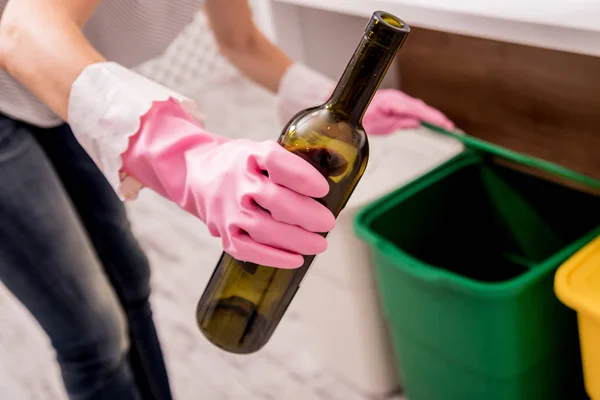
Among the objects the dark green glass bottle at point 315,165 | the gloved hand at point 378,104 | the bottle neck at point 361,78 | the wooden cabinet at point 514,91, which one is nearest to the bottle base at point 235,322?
the dark green glass bottle at point 315,165

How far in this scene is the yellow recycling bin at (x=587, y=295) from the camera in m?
0.80

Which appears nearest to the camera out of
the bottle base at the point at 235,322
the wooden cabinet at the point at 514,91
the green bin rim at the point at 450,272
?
the bottle base at the point at 235,322

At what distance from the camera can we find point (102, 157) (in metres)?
0.63

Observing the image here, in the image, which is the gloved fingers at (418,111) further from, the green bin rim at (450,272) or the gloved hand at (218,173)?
the gloved hand at (218,173)

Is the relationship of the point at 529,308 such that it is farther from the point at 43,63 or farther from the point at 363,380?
the point at 43,63

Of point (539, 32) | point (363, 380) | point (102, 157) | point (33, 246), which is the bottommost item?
point (363, 380)

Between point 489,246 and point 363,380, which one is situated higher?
point 489,246

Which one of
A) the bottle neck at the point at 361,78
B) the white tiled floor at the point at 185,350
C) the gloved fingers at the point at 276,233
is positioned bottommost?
the white tiled floor at the point at 185,350

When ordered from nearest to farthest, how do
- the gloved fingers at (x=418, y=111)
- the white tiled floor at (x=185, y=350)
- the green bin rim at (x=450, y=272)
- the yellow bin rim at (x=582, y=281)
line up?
the yellow bin rim at (x=582, y=281), the green bin rim at (x=450, y=272), the gloved fingers at (x=418, y=111), the white tiled floor at (x=185, y=350)

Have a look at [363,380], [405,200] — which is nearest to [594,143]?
[405,200]

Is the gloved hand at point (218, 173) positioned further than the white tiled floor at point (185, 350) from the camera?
No

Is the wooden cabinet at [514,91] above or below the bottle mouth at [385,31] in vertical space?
below

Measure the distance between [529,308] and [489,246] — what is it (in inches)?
12.6

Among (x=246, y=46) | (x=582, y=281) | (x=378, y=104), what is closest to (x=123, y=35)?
Result: (x=246, y=46)
